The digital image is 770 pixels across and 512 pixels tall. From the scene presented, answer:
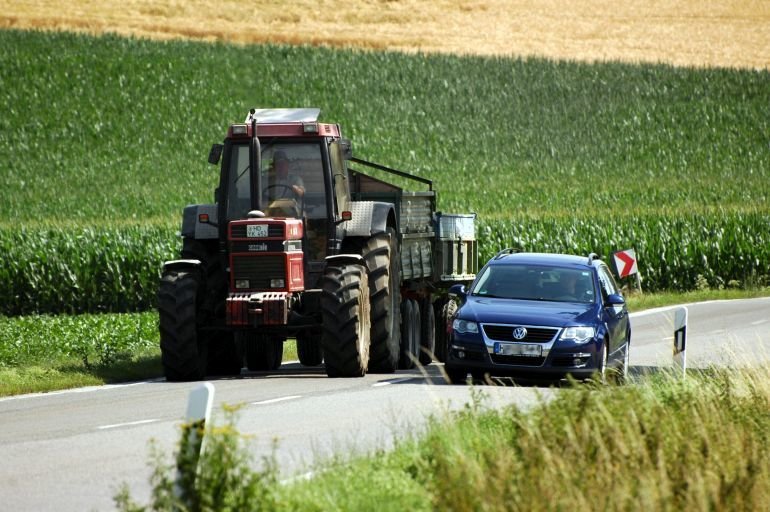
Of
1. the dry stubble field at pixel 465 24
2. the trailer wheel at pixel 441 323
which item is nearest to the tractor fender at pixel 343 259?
the trailer wheel at pixel 441 323

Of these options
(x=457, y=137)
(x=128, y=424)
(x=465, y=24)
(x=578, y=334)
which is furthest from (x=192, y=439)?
(x=465, y=24)

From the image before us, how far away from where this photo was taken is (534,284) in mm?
19109

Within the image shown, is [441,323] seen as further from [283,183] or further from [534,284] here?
[283,183]

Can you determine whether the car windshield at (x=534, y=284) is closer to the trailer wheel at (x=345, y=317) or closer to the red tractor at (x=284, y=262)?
the red tractor at (x=284, y=262)

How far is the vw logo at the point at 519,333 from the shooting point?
57.4 feet

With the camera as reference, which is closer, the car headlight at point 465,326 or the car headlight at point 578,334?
the car headlight at point 578,334

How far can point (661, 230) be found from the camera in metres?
43.6

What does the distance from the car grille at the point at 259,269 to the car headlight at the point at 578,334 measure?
3.42 m

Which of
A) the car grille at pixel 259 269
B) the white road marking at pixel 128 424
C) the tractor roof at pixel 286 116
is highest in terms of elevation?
the tractor roof at pixel 286 116

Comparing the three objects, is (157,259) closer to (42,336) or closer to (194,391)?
(42,336)

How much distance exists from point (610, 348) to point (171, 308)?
5249mm

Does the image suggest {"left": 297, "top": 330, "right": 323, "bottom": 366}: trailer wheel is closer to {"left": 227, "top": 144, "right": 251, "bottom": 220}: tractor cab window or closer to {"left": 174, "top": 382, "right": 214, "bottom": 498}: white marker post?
{"left": 227, "top": 144, "right": 251, "bottom": 220}: tractor cab window

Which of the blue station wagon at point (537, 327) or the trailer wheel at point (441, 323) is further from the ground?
the blue station wagon at point (537, 327)

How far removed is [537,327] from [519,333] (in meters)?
0.22
